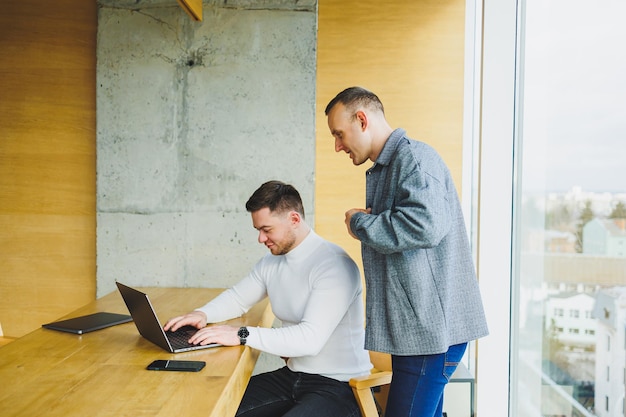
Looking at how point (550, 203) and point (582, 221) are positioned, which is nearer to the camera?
point (582, 221)

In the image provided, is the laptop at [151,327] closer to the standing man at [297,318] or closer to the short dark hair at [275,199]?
the standing man at [297,318]

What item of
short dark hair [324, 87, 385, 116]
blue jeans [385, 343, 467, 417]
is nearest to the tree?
blue jeans [385, 343, 467, 417]

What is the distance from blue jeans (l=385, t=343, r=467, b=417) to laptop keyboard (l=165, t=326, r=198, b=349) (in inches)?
27.4

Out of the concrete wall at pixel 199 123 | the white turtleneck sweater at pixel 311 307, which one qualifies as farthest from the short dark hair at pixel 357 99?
the concrete wall at pixel 199 123

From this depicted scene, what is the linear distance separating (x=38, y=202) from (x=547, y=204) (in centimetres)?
291

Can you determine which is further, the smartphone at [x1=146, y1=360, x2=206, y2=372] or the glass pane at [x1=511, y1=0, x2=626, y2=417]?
the glass pane at [x1=511, y1=0, x2=626, y2=417]

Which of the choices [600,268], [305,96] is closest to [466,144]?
[305,96]

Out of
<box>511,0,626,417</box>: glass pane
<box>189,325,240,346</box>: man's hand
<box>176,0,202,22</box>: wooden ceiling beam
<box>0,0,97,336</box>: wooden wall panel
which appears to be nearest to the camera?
<box>511,0,626,417</box>: glass pane

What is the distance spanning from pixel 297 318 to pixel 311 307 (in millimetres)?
227

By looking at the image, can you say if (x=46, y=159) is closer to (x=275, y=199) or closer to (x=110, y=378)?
(x=275, y=199)

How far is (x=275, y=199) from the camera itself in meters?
2.30

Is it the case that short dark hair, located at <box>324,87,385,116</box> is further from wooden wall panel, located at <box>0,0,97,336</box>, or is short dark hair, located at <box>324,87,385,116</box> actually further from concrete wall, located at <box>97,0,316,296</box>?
wooden wall panel, located at <box>0,0,97,336</box>

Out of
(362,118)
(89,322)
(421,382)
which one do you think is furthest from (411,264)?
(89,322)

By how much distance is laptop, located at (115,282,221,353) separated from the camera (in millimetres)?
1809
